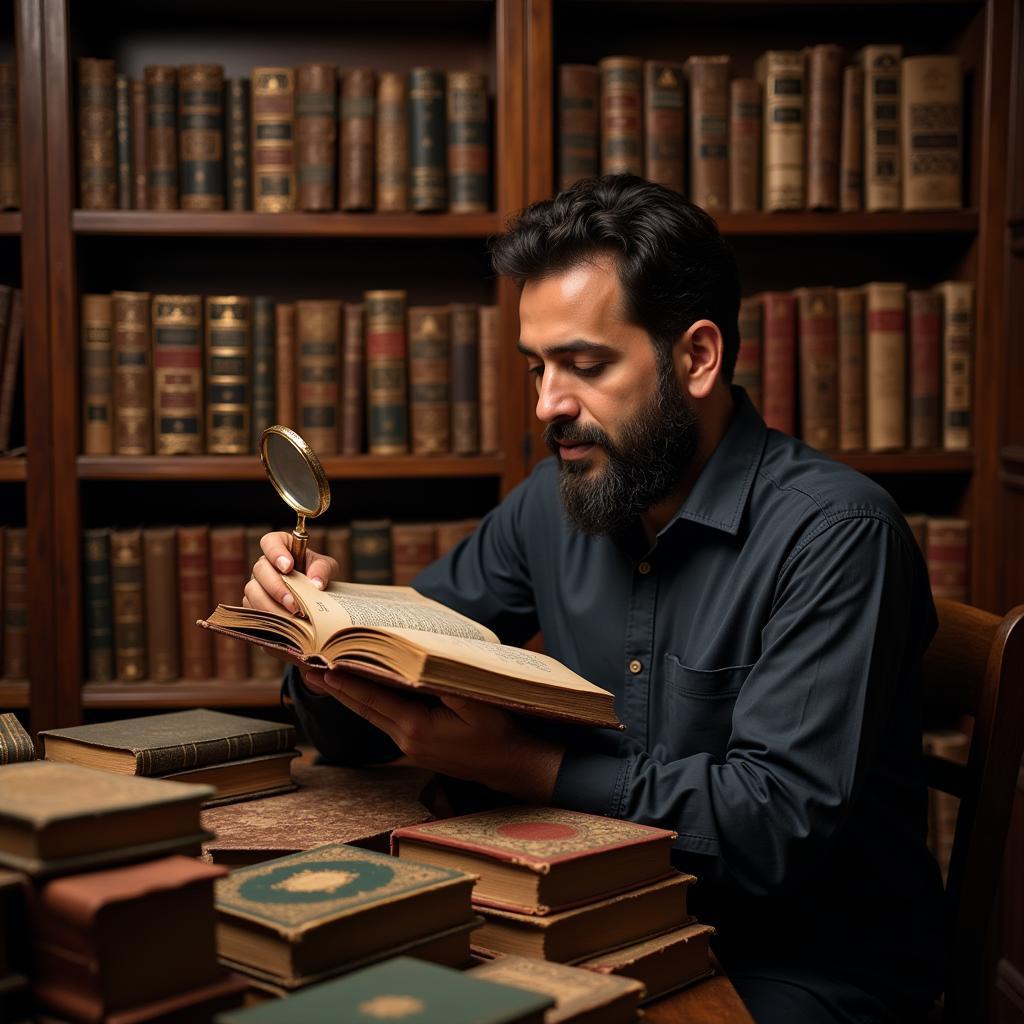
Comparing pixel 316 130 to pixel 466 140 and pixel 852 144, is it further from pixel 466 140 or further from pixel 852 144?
pixel 852 144

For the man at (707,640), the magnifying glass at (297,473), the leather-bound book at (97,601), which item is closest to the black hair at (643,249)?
the man at (707,640)

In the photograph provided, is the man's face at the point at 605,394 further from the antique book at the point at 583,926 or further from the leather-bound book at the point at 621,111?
the leather-bound book at the point at 621,111

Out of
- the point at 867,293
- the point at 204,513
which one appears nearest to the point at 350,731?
the point at 204,513

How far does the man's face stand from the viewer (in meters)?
1.51

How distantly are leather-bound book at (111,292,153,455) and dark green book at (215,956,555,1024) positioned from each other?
1788mm

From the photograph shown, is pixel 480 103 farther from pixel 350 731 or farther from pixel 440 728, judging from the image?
pixel 440 728

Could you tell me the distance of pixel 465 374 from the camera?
7.82ft

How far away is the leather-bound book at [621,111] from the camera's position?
7.59 feet

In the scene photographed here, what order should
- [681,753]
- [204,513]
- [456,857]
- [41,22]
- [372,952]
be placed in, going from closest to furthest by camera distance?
[372,952] < [456,857] < [681,753] < [41,22] < [204,513]

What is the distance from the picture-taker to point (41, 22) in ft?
7.22

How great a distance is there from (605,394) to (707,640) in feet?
1.10

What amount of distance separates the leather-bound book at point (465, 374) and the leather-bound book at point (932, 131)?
35.0 inches

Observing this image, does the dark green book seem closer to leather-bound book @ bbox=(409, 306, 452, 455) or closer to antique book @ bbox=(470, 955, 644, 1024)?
antique book @ bbox=(470, 955, 644, 1024)

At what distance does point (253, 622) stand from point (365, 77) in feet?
4.63
